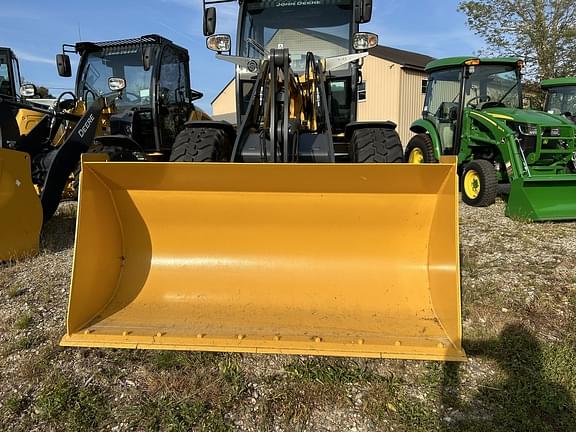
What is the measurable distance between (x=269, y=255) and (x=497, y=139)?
229 inches

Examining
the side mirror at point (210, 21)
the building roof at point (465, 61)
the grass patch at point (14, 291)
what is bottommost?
the grass patch at point (14, 291)

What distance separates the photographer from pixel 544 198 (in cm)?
621

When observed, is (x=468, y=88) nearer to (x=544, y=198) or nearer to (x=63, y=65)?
(x=544, y=198)

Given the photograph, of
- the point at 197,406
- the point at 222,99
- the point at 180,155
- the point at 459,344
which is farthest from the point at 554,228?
the point at 222,99

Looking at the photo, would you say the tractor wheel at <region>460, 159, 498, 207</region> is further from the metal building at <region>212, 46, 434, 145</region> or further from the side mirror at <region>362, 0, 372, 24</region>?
the metal building at <region>212, 46, 434, 145</region>

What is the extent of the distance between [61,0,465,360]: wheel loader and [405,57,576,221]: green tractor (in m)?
4.01

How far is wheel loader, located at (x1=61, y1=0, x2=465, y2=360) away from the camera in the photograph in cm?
254

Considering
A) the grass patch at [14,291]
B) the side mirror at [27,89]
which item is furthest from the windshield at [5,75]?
the grass patch at [14,291]

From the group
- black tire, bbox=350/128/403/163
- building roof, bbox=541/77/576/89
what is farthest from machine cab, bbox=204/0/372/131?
building roof, bbox=541/77/576/89

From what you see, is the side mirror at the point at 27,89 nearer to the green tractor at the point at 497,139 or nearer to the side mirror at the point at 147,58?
the side mirror at the point at 147,58

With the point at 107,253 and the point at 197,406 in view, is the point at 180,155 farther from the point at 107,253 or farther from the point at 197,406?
the point at 197,406

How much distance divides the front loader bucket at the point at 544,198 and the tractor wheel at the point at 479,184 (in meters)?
0.91

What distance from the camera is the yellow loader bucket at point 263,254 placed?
102 inches

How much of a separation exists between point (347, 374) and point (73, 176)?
548 cm
